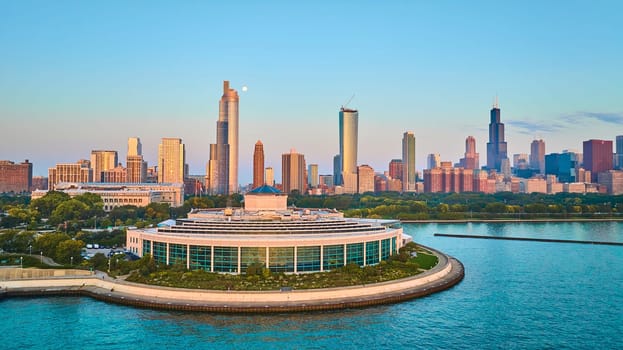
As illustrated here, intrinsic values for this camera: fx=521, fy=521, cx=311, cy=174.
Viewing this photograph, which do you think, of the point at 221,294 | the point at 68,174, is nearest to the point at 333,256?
the point at 221,294

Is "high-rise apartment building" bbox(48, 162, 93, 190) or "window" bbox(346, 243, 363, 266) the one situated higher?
"high-rise apartment building" bbox(48, 162, 93, 190)

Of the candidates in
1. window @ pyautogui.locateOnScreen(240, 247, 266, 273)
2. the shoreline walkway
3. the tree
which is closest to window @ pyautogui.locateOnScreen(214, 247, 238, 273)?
window @ pyautogui.locateOnScreen(240, 247, 266, 273)

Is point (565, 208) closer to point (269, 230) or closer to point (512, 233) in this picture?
point (512, 233)

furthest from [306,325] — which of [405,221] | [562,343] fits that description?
[405,221]

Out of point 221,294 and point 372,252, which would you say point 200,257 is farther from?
point 372,252

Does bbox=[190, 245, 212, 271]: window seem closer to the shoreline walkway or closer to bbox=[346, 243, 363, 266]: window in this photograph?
the shoreline walkway
